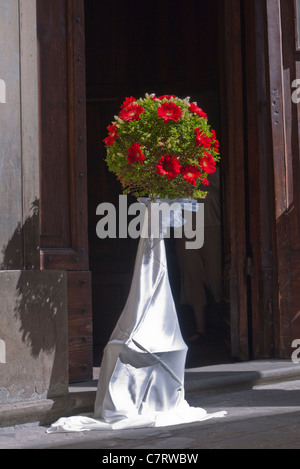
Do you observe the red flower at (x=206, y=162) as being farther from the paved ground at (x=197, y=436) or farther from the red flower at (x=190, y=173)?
the paved ground at (x=197, y=436)

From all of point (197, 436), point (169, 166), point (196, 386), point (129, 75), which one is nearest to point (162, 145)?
point (169, 166)

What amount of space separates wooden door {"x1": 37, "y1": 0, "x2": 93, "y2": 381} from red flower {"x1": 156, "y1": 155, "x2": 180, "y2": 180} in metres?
1.02

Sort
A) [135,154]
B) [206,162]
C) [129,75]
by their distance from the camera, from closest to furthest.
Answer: [135,154], [206,162], [129,75]

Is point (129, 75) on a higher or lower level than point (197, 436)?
higher

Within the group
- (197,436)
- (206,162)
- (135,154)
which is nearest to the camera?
(197,436)

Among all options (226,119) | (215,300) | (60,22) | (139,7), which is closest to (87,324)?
(60,22)

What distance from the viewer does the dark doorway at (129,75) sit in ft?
30.4

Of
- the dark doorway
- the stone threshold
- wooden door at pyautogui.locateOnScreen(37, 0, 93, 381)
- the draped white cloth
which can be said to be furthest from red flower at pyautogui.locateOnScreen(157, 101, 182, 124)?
the dark doorway

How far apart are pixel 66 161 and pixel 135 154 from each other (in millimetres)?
981

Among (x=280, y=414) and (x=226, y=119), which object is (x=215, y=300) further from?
(x=280, y=414)

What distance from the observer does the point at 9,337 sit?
5.04m

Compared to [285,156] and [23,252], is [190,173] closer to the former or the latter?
[23,252]

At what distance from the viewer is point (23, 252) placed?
17.2ft

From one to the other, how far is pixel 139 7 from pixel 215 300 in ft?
12.0
